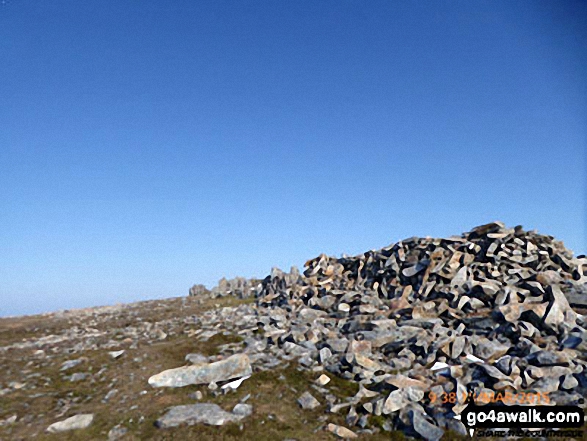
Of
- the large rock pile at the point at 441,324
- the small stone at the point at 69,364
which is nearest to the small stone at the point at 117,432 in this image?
the large rock pile at the point at 441,324

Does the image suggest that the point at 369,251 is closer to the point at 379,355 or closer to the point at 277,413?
the point at 379,355

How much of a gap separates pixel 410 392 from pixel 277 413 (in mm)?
4829

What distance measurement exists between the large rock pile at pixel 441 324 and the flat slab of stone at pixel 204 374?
3.07 metres

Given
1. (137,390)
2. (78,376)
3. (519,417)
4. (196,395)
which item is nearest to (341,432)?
(519,417)

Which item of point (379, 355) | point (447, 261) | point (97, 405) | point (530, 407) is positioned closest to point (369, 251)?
point (447, 261)

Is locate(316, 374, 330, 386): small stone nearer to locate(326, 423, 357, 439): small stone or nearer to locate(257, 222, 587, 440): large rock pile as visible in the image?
locate(257, 222, 587, 440): large rock pile

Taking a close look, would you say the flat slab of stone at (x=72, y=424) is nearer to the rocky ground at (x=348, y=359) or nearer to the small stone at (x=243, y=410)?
the rocky ground at (x=348, y=359)

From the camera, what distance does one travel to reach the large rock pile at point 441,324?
12.2m

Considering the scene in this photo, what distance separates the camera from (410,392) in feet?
41.0

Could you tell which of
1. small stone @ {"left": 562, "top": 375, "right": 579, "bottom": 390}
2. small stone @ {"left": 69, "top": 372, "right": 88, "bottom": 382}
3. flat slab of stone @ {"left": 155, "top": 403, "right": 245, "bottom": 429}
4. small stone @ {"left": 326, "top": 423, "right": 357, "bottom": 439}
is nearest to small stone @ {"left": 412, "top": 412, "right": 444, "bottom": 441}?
small stone @ {"left": 326, "top": 423, "right": 357, "bottom": 439}

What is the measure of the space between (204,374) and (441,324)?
40.7ft

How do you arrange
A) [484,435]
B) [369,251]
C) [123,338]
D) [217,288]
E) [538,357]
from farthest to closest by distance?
[217,288]
[369,251]
[123,338]
[538,357]
[484,435]

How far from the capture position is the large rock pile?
40.1 feet

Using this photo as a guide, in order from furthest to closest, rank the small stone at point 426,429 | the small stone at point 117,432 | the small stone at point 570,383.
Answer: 1. the small stone at point 570,383
2. the small stone at point 117,432
3. the small stone at point 426,429
